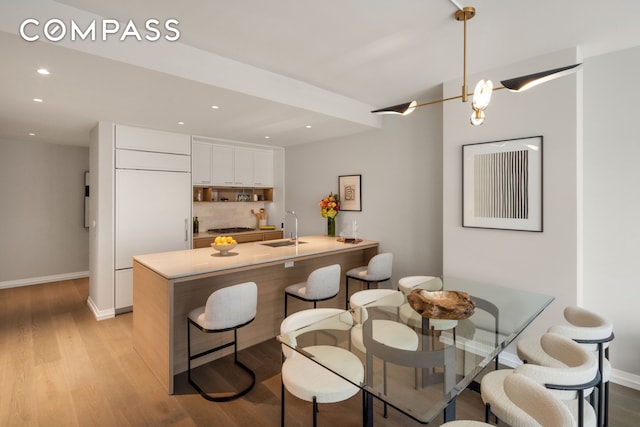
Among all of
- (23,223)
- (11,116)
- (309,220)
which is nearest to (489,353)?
(309,220)

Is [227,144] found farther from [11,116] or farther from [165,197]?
[11,116]

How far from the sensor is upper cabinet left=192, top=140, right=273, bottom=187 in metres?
5.12

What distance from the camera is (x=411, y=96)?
146 inches

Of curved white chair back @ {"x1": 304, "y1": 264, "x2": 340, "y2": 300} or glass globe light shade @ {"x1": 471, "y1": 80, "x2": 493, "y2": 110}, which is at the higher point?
glass globe light shade @ {"x1": 471, "y1": 80, "x2": 493, "y2": 110}

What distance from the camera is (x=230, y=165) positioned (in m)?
5.50

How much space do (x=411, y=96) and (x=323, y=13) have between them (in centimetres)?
189

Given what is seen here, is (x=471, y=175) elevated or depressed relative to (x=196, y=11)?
depressed

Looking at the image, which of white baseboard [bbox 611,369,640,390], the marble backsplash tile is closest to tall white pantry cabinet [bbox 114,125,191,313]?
the marble backsplash tile

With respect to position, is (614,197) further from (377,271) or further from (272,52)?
(272,52)

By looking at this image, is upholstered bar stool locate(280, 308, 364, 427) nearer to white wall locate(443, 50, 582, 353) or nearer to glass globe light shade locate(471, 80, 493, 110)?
glass globe light shade locate(471, 80, 493, 110)

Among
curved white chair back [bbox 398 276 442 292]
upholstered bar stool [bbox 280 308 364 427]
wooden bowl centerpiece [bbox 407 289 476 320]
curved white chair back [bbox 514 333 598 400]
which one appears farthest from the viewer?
curved white chair back [bbox 398 276 442 292]

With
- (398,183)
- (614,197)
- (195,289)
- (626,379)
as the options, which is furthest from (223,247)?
(626,379)

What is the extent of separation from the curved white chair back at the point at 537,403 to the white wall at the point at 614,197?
204 cm

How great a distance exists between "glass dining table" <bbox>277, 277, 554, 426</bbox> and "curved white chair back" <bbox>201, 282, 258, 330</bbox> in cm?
69
